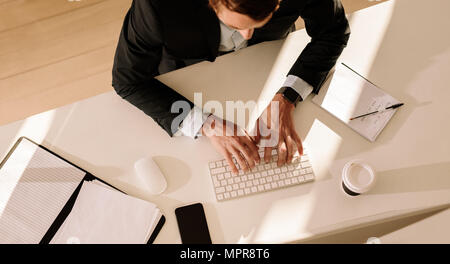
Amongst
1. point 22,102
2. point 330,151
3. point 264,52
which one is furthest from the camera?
point 22,102

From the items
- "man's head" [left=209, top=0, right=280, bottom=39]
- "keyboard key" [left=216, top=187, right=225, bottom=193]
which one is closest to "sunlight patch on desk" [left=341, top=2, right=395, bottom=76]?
"man's head" [left=209, top=0, right=280, bottom=39]

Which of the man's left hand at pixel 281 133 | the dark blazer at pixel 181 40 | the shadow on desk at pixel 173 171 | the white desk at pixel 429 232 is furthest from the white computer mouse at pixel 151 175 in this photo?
the white desk at pixel 429 232

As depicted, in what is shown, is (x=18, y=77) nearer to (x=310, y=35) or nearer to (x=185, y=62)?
(x=185, y=62)

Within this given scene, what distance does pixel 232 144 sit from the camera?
106 centimetres

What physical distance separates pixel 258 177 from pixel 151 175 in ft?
1.06

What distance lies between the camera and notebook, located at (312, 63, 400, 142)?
110cm

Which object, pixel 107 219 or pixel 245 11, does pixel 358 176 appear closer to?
pixel 245 11

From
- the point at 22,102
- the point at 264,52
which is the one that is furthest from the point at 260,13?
the point at 22,102

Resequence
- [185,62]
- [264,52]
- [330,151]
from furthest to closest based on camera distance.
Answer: [185,62], [264,52], [330,151]

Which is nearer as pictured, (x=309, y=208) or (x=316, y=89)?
(x=309, y=208)

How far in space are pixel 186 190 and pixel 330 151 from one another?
1.52 ft

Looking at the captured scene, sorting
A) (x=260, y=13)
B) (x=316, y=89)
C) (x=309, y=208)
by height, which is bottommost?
(x=309, y=208)

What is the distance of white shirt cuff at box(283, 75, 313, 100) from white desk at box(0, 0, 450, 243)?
0.13 feet
